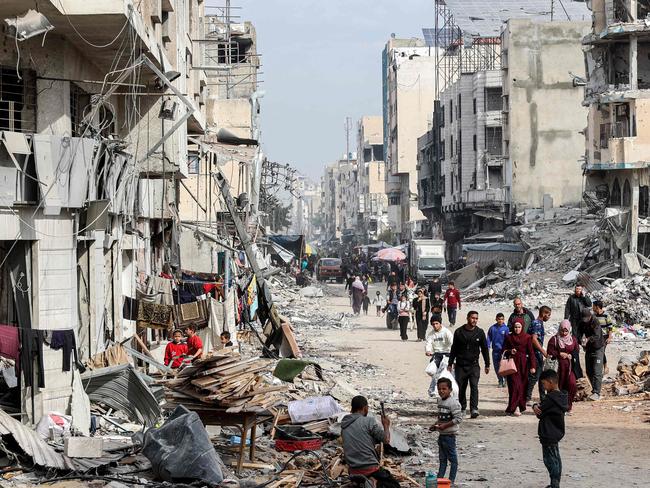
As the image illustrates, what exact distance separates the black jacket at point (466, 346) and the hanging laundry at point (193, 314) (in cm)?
573

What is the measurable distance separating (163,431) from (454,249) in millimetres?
65161

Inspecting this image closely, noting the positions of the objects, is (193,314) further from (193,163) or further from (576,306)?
(193,163)

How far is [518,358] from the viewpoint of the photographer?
16.0 meters

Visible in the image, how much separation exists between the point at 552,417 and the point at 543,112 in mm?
54205

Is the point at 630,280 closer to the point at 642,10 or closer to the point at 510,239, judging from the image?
the point at 642,10

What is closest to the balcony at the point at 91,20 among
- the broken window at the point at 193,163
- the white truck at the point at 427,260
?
the broken window at the point at 193,163

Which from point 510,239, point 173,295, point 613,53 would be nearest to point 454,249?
point 510,239

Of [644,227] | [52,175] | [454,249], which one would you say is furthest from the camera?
[454,249]

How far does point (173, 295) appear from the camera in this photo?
21.8 meters

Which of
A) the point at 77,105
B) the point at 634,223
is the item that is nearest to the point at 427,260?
the point at 634,223

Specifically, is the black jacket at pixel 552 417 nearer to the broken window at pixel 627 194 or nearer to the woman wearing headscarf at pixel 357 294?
the woman wearing headscarf at pixel 357 294

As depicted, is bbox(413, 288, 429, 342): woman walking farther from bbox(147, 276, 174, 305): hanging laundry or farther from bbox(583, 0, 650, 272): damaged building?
bbox(583, 0, 650, 272): damaged building

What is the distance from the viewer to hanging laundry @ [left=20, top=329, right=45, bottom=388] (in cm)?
1280

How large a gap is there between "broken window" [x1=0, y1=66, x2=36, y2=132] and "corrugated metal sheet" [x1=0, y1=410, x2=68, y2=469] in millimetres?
4863
